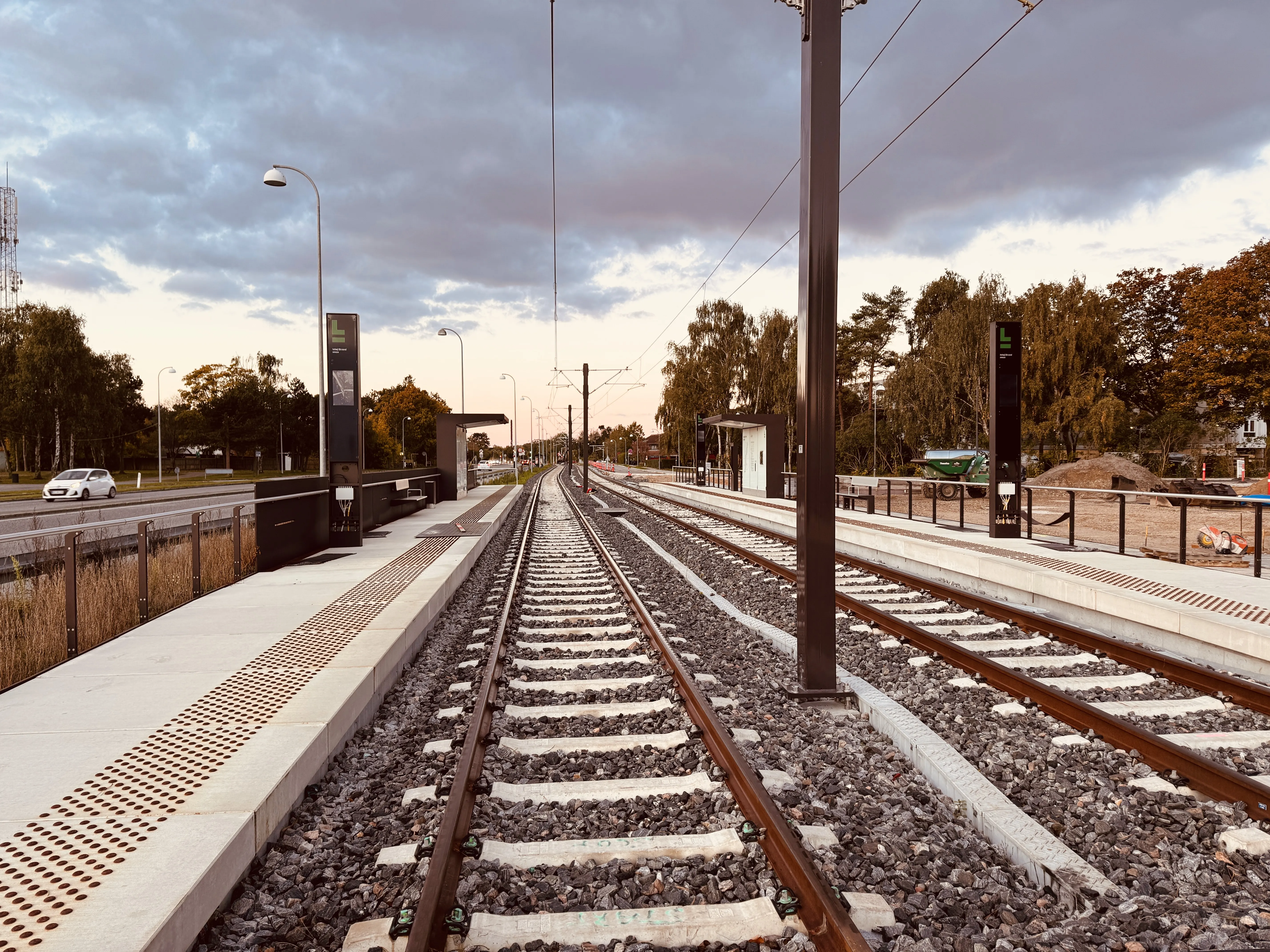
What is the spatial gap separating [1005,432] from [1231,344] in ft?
136

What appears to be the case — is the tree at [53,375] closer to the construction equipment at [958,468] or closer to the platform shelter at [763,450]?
the platform shelter at [763,450]

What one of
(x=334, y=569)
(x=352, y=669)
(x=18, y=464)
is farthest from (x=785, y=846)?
(x=18, y=464)

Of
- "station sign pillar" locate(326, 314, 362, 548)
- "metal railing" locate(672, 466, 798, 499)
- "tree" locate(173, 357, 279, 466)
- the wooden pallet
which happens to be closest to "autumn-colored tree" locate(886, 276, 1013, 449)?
"metal railing" locate(672, 466, 798, 499)

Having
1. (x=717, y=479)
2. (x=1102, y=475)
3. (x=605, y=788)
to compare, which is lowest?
(x=605, y=788)

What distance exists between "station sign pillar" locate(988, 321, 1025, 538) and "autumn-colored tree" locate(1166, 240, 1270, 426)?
39.7m

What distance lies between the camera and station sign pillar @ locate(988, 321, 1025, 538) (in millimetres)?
12469

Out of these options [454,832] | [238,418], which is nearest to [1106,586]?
[454,832]

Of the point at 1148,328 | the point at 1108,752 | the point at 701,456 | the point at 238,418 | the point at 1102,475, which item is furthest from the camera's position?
the point at 238,418

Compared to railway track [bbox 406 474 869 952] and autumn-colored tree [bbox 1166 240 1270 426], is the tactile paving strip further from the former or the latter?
autumn-colored tree [bbox 1166 240 1270 426]

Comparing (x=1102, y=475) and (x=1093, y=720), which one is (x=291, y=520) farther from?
(x=1102, y=475)

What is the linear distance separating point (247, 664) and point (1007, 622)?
702 cm

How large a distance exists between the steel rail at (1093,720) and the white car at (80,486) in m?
33.5

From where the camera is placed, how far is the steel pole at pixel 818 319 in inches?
202

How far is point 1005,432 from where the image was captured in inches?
495
